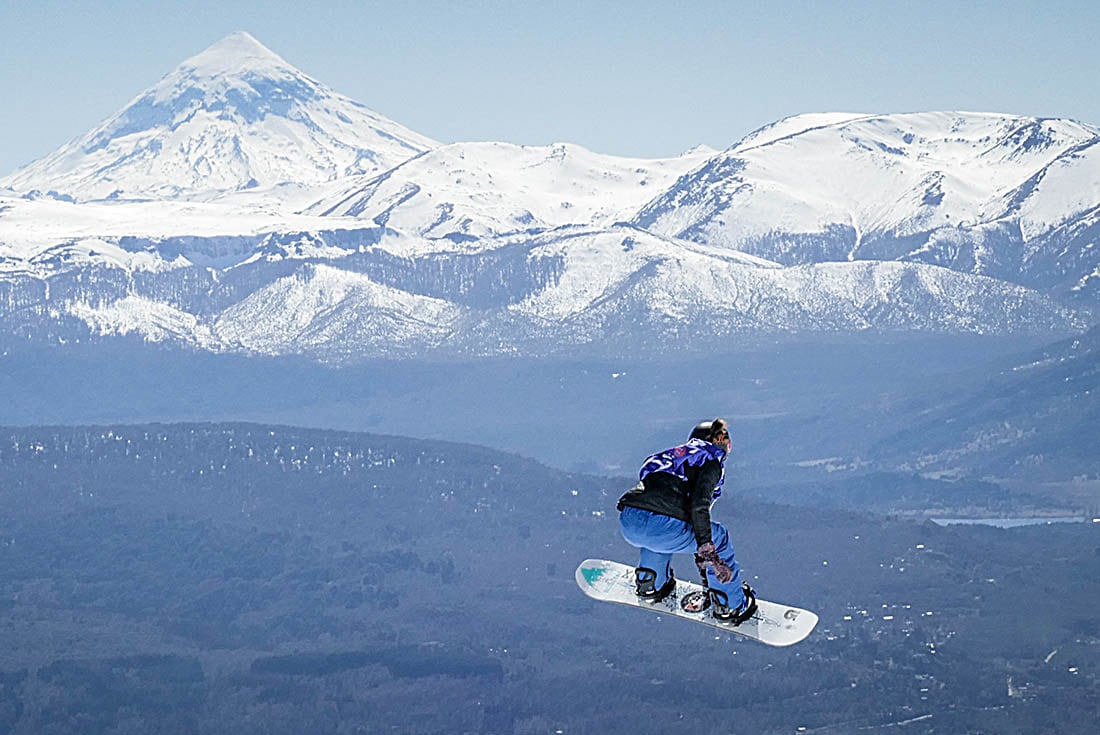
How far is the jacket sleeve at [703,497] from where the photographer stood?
30.0 m

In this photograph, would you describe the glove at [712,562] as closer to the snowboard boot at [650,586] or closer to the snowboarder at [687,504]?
the snowboarder at [687,504]

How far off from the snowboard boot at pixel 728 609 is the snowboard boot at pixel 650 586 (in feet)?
2.90

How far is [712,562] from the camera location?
3070 cm

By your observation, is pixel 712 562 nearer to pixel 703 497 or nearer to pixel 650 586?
pixel 703 497

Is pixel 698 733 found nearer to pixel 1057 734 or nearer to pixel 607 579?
pixel 1057 734

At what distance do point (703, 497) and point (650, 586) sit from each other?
9.43 feet

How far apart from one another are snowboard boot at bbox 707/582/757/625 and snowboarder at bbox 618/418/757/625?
2.04 feet

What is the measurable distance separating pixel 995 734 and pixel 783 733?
70.8ft

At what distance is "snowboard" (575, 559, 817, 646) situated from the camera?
32000 mm

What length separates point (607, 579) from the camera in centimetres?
3472

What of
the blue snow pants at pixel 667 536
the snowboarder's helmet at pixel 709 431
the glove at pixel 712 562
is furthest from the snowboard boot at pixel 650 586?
the snowboarder's helmet at pixel 709 431

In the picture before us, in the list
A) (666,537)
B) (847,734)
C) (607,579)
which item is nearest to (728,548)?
(666,537)

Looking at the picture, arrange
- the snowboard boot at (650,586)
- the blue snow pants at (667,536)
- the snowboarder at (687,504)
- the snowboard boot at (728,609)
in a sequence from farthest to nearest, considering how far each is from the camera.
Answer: the snowboard boot at (650,586) < the snowboard boot at (728,609) < the blue snow pants at (667,536) < the snowboarder at (687,504)

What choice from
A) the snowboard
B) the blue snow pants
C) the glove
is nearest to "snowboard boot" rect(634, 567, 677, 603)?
the snowboard
